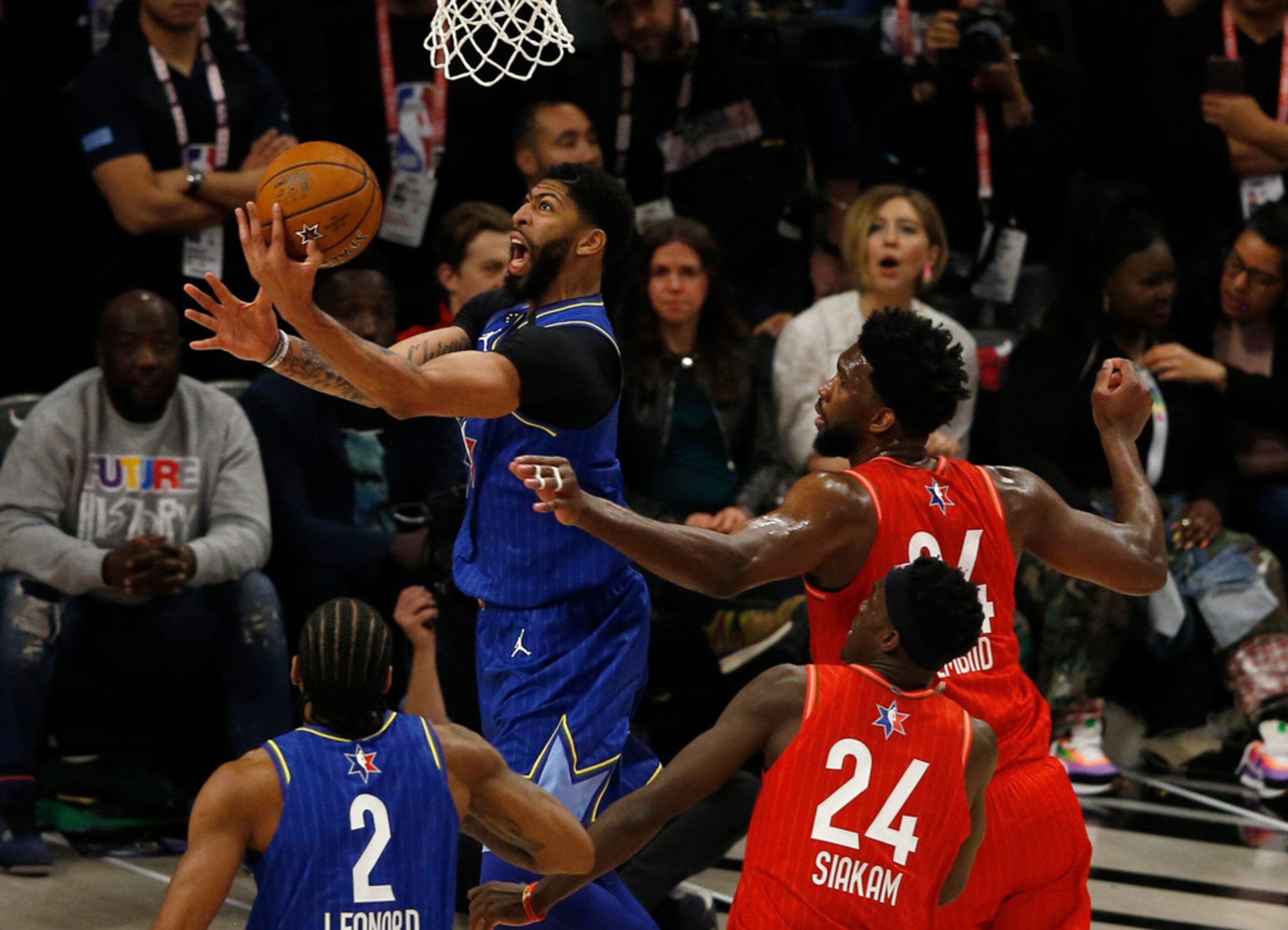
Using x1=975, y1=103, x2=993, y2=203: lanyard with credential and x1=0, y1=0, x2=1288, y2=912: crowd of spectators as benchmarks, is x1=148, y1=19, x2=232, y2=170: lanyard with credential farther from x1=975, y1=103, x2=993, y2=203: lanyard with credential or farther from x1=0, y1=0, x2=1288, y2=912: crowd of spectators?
x1=975, y1=103, x2=993, y2=203: lanyard with credential

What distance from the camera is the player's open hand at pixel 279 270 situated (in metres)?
3.80

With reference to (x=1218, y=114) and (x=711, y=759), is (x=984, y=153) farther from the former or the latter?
(x=711, y=759)

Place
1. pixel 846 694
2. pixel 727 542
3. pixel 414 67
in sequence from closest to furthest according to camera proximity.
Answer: pixel 846 694 → pixel 727 542 → pixel 414 67

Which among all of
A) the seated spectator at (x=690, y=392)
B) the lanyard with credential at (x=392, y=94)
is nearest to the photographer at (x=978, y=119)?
the seated spectator at (x=690, y=392)

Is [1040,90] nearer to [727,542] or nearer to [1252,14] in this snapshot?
[1252,14]

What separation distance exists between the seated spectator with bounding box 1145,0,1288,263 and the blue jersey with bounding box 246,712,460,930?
578 cm

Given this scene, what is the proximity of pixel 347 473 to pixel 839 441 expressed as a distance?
288 cm

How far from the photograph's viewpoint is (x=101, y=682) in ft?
20.6

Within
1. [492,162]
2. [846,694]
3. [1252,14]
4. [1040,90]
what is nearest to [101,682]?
[492,162]

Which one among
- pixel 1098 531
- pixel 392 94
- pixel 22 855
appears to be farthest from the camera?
pixel 392 94

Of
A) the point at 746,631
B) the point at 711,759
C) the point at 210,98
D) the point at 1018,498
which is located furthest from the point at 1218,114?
the point at 711,759

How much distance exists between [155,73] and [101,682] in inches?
88.0

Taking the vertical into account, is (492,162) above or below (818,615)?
above

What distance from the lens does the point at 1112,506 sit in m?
7.34
